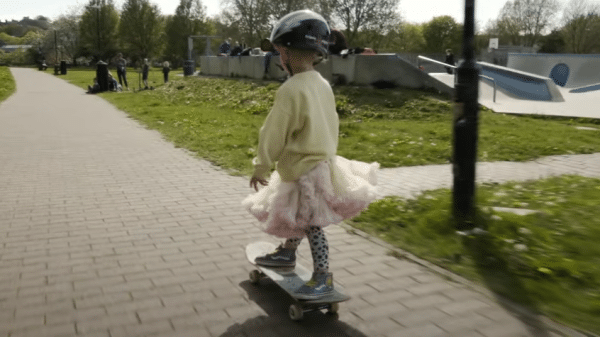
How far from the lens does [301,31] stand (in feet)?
10.8

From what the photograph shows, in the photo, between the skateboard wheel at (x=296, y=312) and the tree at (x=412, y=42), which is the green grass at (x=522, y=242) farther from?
the tree at (x=412, y=42)

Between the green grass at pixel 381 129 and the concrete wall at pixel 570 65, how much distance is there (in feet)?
56.6

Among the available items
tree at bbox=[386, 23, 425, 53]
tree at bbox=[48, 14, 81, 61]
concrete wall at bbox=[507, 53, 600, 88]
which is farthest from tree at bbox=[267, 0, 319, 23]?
tree at bbox=[48, 14, 81, 61]

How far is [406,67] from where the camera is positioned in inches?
691

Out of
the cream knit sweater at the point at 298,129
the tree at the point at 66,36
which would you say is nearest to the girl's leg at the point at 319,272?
the cream knit sweater at the point at 298,129

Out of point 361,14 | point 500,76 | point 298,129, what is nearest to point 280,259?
point 298,129

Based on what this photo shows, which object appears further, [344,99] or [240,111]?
[240,111]

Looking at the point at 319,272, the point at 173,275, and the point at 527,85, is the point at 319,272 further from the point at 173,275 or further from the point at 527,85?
the point at 527,85

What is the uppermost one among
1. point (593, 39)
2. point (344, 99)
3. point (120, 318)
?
point (593, 39)

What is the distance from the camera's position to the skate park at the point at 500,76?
1752cm

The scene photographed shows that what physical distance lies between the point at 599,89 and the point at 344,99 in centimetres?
1255

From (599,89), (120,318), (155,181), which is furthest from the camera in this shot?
(599,89)

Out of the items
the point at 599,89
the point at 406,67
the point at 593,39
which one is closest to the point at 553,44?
the point at 593,39

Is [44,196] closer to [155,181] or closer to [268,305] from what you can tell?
[155,181]
